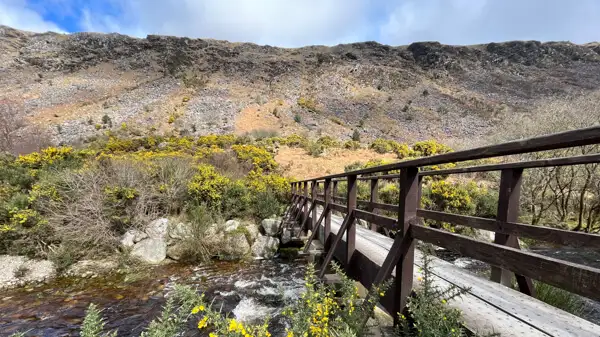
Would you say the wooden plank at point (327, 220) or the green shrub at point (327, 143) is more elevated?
the green shrub at point (327, 143)

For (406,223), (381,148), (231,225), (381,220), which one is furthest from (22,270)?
(381,148)

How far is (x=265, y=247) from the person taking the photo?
779cm

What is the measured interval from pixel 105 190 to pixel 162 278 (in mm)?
3241

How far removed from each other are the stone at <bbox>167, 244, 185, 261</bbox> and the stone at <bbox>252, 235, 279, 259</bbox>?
1.83 meters

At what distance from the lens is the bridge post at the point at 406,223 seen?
1878 mm

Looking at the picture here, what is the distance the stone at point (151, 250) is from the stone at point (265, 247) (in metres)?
2.30

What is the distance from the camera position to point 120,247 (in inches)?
282

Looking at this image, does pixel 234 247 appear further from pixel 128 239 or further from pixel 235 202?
pixel 128 239

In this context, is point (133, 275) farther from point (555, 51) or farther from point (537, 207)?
point (555, 51)

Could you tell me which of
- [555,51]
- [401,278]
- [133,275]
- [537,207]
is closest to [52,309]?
[133,275]

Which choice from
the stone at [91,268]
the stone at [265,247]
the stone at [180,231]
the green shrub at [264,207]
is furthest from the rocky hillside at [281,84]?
the stone at [91,268]

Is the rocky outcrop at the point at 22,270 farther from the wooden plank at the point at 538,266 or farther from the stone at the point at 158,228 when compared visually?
the wooden plank at the point at 538,266

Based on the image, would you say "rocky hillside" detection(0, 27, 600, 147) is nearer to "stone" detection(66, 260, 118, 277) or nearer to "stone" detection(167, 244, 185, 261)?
"stone" detection(167, 244, 185, 261)

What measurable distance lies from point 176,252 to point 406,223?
6.89 metres
